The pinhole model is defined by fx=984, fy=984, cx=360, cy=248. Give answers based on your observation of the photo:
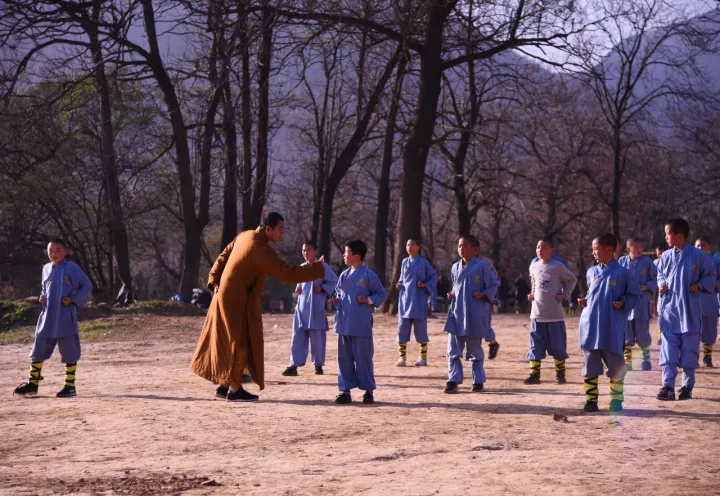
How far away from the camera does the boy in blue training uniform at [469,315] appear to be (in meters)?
11.2

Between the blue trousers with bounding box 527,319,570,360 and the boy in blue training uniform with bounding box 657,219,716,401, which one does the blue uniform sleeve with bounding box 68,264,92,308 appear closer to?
the blue trousers with bounding box 527,319,570,360

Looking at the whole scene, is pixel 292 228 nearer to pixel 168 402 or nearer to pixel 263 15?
pixel 263 15

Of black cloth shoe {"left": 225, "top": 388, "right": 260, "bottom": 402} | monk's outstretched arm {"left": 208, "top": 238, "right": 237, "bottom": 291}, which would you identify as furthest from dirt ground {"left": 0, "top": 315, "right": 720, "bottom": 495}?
monk's outstretched arm {"left": 208, "top": 238, "right": 237, "bottom": 291}

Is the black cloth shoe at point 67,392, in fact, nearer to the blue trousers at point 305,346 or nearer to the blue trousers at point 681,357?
the blue trousers at point 305,346

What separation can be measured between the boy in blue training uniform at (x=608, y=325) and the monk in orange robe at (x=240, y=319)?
115 inches

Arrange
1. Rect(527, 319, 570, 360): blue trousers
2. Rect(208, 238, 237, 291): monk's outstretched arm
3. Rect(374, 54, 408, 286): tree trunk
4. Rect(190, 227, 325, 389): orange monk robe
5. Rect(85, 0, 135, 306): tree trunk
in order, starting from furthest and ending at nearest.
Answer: Rect(85, 0, 135, 306): tree trunk
Rect(374, 54, 408, 286): tree trunk
Rect(527, 319, 570, 360): blue trousers
Rect(208, 238, 237, 291): monk's outstretched arm
Rect(190, 227, 325, 389): orange monk robe

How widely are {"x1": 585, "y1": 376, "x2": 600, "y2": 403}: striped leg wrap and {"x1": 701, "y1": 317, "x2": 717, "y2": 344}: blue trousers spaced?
16.9 ft

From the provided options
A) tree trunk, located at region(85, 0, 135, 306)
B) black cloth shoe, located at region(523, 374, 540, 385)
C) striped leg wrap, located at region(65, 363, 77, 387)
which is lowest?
black cloth shoe, located at region(523, 374, 540, 385)

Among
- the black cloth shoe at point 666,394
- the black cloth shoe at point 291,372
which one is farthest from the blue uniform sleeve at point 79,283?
the black cloth shoe at point 666,394

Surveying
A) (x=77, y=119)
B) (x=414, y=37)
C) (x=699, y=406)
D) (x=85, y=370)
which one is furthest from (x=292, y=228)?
(x=699, y=406)

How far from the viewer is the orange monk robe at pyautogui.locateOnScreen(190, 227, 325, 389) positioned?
10227mm

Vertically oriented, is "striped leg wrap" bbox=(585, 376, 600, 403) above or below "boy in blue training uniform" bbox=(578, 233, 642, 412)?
below

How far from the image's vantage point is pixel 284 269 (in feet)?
32.8

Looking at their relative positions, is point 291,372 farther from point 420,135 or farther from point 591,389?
point 420,135
